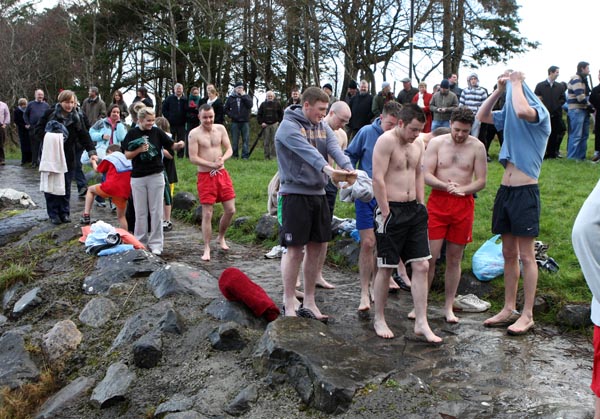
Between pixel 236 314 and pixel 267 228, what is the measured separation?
3.54m

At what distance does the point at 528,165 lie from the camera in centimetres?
548

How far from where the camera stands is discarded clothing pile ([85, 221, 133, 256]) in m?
7.79

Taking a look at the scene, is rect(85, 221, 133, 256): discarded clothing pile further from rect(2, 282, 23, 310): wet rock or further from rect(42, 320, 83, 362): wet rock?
rect(42, 320, 83, 362): wet rock

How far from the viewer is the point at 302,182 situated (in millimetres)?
5457

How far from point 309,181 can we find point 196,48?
72.1 feet

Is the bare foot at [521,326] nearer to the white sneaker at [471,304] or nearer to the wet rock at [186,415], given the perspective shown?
the white sneaker at [471,304]

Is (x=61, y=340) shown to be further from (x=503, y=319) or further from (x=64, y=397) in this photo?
(x=503, y=319)

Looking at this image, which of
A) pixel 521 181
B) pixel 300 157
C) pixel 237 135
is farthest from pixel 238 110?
pixel 521 181

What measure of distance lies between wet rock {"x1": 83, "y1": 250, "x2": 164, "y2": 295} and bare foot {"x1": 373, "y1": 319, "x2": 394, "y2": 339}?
292 cm

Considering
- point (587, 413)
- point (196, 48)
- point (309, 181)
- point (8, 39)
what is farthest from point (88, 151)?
point (8, 39)

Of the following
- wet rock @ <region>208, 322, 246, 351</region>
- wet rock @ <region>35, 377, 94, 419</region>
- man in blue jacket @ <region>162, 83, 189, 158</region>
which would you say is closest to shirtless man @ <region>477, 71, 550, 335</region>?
wet rock @ <region>208, 322, 246, 351</region>

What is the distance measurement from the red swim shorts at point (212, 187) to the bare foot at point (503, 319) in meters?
3.82

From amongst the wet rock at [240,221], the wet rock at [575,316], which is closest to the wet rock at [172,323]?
the wet rock at [575,316]

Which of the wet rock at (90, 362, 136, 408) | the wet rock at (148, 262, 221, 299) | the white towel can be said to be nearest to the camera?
the wet rock at (90, 362, 136, 408)
